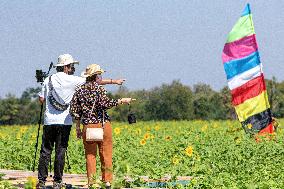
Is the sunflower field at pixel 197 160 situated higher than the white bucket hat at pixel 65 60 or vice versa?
the white bucket hat at pixel 65 60

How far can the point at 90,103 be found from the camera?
9336 mm

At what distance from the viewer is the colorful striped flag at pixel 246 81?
66.3ft

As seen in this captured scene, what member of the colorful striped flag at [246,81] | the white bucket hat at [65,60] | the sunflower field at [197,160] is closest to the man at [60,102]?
the white bucket hat at [65,60]

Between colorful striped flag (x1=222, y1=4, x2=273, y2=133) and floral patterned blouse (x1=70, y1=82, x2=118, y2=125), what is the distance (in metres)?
11.3

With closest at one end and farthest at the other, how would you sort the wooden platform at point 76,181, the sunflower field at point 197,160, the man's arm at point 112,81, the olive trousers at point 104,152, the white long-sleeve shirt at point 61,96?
the olive trousers at point 104,152 < the man's arm at point 112,81 < the white long-sleeve shirt at point 61,96 < the wooden platform at point 76,181 < the sunflower field at point 197,160

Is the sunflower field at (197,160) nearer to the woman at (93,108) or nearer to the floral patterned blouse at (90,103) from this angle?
the woman at (93,108)

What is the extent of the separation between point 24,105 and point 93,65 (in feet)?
266

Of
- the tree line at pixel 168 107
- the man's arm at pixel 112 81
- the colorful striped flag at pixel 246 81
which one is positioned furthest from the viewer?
the tree line at pixel 168 107

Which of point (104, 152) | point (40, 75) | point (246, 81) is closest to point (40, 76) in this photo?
point (40, 75)

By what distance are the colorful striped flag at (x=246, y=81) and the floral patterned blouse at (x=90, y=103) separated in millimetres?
11310

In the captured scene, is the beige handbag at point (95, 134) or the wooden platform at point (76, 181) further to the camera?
the wooden platform at point (76, 181)

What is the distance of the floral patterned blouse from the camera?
9.30m

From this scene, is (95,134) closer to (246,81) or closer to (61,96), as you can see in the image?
(61,96)

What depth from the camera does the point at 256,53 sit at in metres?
20.8
